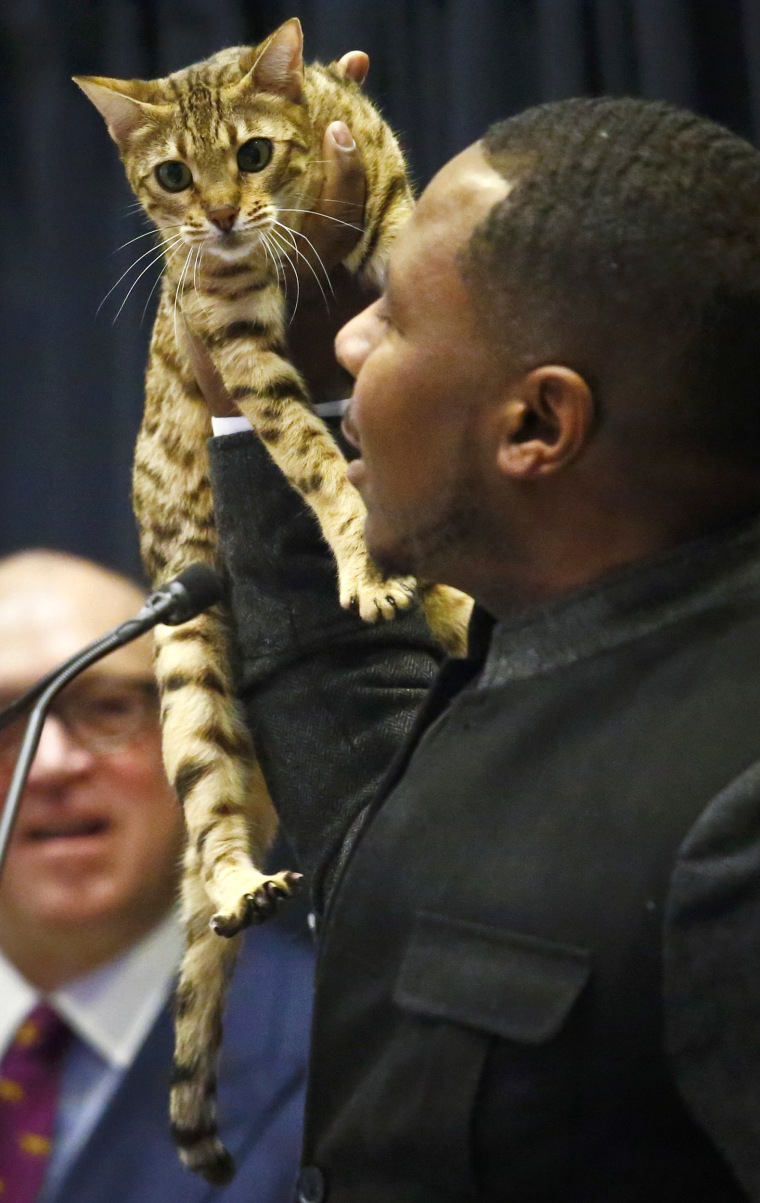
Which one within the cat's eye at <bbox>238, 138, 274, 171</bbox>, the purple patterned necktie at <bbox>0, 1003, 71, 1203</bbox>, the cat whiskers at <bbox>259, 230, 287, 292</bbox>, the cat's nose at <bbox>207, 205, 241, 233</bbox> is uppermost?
the cat's eye at <bbox>238, 138, 274, 171</bbox>

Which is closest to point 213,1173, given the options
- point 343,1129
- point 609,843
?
point 343,1129

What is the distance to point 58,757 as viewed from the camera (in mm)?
1454

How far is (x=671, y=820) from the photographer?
2.26 ft

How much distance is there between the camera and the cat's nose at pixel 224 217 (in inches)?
49.4

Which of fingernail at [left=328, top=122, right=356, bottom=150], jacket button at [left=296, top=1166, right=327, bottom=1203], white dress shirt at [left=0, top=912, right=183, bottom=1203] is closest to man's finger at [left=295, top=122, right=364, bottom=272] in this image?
fingernail at [left=328, top=122, right=356, bottom=150]

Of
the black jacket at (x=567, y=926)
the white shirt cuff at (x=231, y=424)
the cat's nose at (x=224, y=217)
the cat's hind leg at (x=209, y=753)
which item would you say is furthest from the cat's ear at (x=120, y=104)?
the black jacket at (x=567, y=926)

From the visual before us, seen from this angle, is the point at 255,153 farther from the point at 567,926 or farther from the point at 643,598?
the point at 567,926

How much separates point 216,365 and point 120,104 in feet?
0.95

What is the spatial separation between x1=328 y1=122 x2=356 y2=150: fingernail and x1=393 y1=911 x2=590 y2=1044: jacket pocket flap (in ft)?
2.44

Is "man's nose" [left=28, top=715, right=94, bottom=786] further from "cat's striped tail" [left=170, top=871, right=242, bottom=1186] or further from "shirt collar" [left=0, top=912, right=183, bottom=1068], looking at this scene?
"cat's striped tail" [left=170, top=871, right=242, bottom=1186]

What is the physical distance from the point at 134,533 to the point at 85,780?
57 centimetres

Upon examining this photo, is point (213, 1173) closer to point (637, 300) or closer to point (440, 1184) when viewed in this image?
point (440, 1184)

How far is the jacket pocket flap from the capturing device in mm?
694

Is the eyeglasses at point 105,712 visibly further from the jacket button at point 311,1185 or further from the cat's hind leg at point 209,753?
the jacket button at point 311,1185
